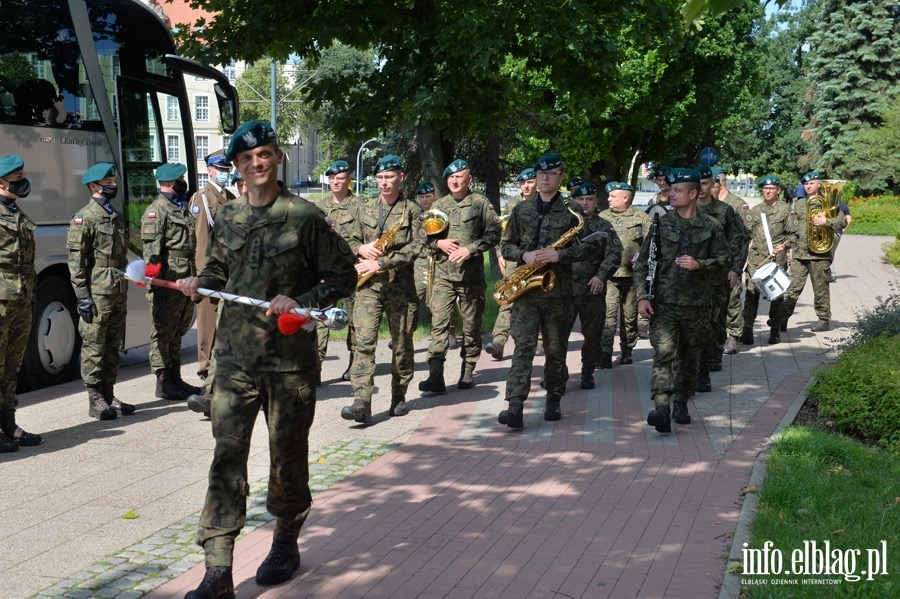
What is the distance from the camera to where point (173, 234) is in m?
10.1

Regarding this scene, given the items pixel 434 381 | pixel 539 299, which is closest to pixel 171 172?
pixel 434 381

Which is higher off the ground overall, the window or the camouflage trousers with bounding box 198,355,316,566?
the window

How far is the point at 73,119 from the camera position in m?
11.4

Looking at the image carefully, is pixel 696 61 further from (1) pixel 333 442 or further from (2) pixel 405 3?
(1) pixel 333 442

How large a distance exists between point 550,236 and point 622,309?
3.75 m

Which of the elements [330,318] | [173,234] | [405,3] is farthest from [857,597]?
[405,3]

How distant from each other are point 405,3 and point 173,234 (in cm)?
656

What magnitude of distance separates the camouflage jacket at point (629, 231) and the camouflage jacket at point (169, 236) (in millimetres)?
4814

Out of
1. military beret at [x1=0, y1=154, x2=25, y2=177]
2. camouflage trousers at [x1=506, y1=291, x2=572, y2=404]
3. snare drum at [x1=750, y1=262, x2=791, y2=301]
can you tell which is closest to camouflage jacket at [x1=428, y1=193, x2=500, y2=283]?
camouflage trousers at [x1=506, y1=291, x2=572, y2=404]

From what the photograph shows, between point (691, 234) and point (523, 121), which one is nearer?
point (691, 234)

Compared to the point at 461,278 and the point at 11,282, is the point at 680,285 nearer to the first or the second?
the point at 461,278

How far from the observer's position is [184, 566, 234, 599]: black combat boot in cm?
495

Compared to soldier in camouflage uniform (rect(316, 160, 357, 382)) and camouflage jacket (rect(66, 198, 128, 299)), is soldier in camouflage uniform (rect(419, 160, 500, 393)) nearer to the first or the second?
soldier in camouflage uniform (rect(316, 160, 357, 382))

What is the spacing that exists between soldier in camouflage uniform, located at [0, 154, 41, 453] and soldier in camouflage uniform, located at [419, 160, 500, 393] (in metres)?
3.91
